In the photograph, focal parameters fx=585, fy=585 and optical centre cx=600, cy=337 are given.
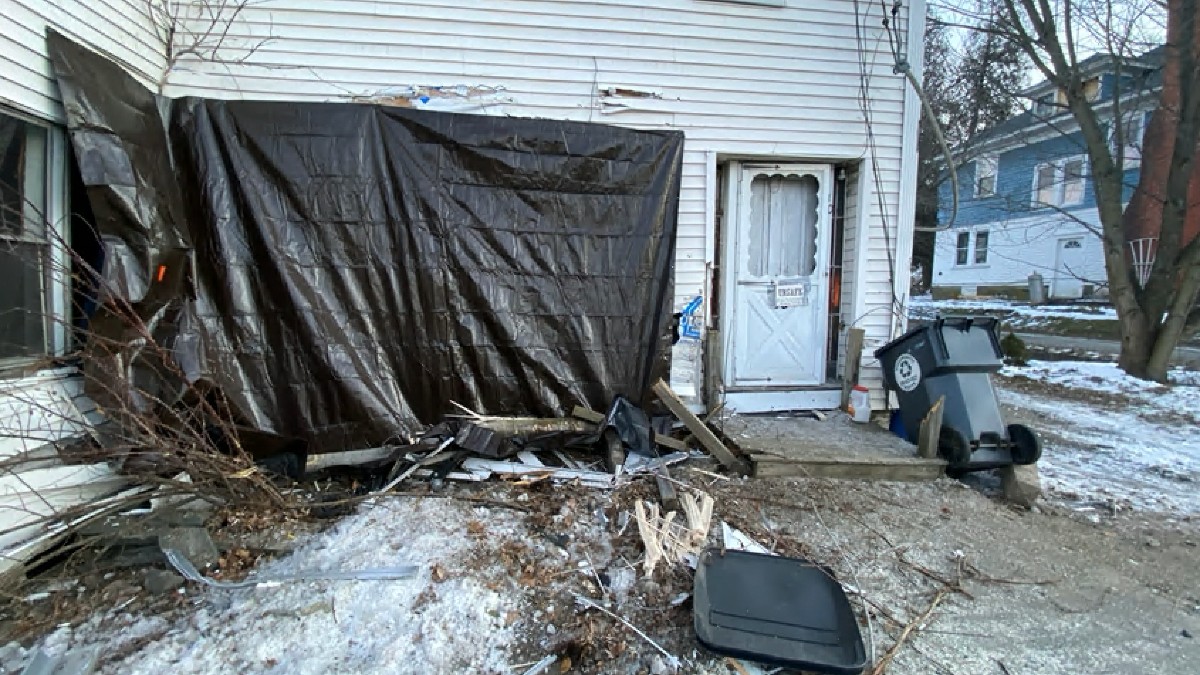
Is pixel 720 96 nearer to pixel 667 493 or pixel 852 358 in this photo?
pixel 852 358

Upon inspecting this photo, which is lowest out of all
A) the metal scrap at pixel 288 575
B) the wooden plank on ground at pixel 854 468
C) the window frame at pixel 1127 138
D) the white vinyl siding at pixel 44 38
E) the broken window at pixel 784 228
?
the metal scrap at pixel 288 575

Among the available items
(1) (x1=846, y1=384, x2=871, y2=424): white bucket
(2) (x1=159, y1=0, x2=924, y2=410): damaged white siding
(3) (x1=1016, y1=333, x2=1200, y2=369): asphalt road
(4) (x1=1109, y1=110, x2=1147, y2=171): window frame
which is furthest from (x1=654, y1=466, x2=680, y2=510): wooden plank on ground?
(3) (x1=1016, y1=333, x2=1200, y2=369): asphalt road

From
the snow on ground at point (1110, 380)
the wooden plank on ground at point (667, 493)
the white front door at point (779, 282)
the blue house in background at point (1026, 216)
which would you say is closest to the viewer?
the wooden plank on ground at point (667, 493)

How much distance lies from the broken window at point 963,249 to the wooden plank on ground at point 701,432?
21586 mm

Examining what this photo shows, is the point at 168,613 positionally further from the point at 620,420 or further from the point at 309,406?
the point at 620,420

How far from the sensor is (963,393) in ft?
14.3

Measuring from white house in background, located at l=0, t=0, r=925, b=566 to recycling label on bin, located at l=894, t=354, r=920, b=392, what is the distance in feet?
2.60

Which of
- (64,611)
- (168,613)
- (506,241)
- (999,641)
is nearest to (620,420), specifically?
(506,241)

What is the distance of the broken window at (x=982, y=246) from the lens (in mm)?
20881

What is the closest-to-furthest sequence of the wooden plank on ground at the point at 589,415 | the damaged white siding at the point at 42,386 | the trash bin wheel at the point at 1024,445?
the damaged white siding at the point at 42,386
the trash bin wheel at the point at 1024,445
the wooden plank on ground at the point at 589,415

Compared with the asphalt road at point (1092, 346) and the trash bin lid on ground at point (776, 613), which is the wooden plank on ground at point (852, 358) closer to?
the trash bin lid on ground at point (776, 613)

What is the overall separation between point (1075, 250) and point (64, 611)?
22.9 metres

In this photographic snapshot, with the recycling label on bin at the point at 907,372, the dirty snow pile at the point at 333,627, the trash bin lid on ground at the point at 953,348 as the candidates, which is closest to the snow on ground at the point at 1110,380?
the trash bin lid on ground at the point at 953,348

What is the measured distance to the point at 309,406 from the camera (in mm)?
4102
